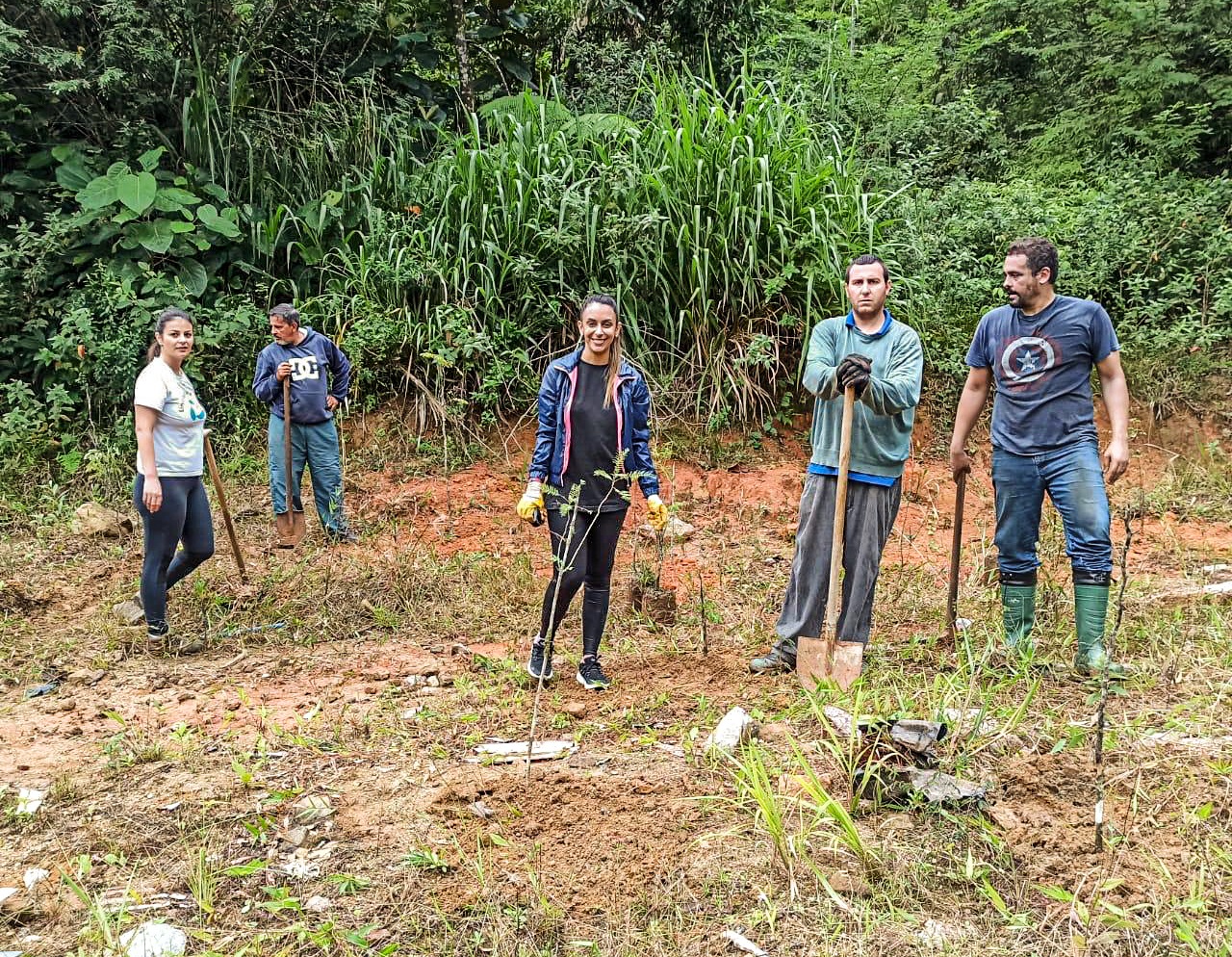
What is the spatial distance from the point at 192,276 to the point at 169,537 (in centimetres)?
358

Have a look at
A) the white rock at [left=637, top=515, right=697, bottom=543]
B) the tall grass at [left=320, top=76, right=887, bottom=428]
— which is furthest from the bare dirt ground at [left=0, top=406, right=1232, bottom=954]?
the tall grass at [left=320, top=76, right=887, bottom=428]

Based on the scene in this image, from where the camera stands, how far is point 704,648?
176 inches

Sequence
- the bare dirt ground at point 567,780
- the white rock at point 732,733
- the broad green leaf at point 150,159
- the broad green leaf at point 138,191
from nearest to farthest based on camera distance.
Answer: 1. the bare dirt ground at point 567,780
2. the white rock at point 732,733
3. the broad green leaf at point 138,191
4. the broad green leaf at point 150,159

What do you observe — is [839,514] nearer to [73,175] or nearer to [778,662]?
[778,662]

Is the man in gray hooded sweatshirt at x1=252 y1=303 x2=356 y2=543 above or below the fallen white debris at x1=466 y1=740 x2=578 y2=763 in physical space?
above

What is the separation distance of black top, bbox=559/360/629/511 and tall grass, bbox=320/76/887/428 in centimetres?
314

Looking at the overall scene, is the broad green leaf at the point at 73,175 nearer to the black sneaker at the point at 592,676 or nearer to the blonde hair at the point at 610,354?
the blonde hair at the point at 610,354

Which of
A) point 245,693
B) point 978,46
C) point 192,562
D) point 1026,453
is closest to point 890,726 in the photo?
point 1026,453

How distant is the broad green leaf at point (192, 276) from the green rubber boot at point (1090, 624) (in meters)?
6.50

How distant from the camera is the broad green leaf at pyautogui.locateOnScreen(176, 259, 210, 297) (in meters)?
7.51

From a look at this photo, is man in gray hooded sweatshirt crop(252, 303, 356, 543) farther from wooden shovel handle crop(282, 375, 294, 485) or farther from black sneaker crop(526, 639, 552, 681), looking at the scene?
black sneaker crop(526, 639, 552, 681)

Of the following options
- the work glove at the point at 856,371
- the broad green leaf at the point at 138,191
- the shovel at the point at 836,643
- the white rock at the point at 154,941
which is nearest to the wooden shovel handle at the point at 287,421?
the broad green leaf at the point at 138,191

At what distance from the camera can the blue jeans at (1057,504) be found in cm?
390

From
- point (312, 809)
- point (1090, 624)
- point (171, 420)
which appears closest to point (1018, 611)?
point (1090, 624)
